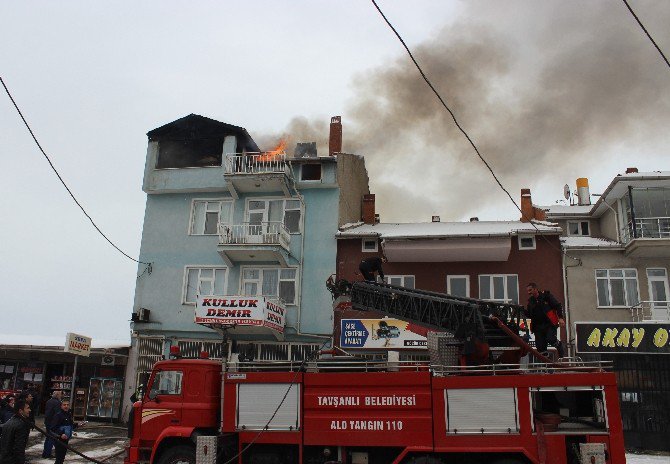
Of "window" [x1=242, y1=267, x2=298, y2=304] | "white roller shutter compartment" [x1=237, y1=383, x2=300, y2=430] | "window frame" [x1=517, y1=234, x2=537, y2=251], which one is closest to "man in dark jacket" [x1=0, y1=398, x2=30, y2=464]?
"white roller shutter compartment" [x1=237, y1=383, x2=300, y2=430]

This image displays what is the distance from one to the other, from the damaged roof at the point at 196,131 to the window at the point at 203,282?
627cm

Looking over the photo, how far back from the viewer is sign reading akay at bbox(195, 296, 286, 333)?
2264cm

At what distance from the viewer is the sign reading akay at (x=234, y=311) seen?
2264 cm

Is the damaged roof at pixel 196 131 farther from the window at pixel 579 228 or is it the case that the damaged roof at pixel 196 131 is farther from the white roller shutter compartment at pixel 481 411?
the white roller shutter compartment at pixel 481 411

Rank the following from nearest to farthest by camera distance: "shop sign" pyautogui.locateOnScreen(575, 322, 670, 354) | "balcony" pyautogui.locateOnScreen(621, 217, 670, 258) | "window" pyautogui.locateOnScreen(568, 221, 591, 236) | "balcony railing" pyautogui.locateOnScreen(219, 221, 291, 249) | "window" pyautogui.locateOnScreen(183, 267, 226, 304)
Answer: "shop sign" pyautogui.locateOnScreen(575, 322, 670, 354)
"balcony" pyautogui.locateOnScreen(621, 217, 670, 258)
"balcony railing" pyautogui.locateOnScreen(219, 221, 291, 249)
"window" pyautogui.locateOnScreen(183, 267, 226, 304)
"window" pyautogui.locateOnScreen(568, 221, 591, 236)

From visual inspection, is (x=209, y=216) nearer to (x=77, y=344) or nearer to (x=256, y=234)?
(x=256, y=234)

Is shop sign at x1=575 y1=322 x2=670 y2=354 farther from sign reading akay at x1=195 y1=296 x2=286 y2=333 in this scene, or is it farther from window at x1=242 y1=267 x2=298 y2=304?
sign reading akay at x1=195 y1=296 x2=286 y2=333

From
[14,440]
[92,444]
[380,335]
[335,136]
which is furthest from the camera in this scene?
[335,136]

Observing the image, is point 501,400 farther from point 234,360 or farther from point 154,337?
point 154,337

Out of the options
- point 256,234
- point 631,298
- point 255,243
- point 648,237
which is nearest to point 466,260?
point 631,298

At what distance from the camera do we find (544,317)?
12406mm

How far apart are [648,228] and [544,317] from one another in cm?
1523

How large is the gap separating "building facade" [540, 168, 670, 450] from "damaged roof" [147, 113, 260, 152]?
51.5ft

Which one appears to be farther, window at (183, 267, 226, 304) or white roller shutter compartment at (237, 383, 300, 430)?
window at (183, 267, 226, 304)
